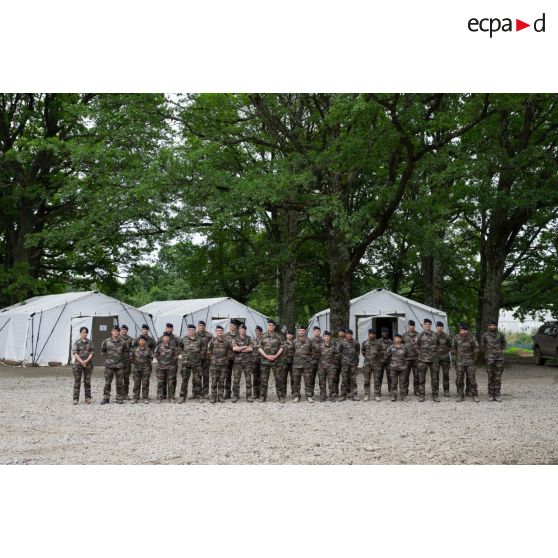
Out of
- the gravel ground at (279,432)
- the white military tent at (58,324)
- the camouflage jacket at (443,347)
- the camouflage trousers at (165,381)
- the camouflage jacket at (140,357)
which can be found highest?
the white military tent at (58,324)

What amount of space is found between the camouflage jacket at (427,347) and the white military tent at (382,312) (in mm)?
7658

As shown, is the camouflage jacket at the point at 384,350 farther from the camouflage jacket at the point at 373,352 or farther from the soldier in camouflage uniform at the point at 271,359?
the soldier in camouflage uniform at the point at 271,359

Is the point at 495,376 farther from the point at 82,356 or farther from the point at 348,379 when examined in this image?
the point at 82,356

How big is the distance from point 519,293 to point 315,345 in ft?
54.4

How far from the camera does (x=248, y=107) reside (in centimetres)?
2261

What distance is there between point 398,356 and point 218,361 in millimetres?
3684

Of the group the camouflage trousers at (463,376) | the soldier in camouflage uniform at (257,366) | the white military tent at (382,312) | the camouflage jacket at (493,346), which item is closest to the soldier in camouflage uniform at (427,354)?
the camouflage trousers at (463,376)

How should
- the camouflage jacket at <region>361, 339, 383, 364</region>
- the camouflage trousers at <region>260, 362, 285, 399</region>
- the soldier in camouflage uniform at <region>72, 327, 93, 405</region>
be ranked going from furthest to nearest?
the camouflage jacket at <region>361, 339, 383, 364</region>, the camouflage trousers at <region>260, 362, 285, 399</region>, the soldier in camouflage uniform at <region>72, 327, 93, 405</region>

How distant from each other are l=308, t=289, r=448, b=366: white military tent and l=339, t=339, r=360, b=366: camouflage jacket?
7609 millimetres

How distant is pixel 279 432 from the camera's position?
10.6 meters

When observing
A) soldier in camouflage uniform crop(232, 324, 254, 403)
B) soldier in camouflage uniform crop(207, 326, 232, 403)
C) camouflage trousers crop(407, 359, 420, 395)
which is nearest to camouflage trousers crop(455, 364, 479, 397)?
camouflage trousers crop(407, 359, 420, 395)

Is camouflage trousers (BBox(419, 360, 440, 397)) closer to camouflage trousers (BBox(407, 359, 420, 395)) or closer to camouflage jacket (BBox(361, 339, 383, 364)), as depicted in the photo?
camouflage trousers (BBox(407, 359, 420, 395))

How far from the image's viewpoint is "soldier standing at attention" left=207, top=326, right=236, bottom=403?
574 inches

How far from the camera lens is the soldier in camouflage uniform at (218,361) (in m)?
14.6
